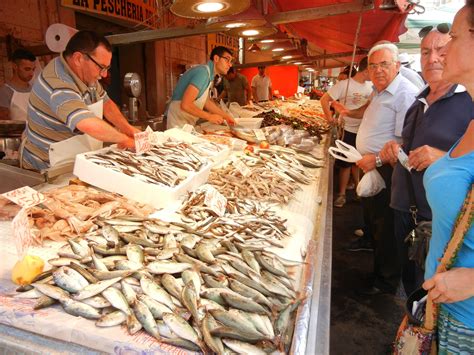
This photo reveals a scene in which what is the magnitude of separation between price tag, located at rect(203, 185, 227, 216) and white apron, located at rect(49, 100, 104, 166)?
1102 mm

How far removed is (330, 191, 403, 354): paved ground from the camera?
3.12 meters

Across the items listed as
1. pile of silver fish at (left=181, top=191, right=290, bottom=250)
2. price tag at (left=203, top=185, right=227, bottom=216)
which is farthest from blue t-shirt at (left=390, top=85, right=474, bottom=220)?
price tag at (left=203, top=185, right=227, bottom=216)

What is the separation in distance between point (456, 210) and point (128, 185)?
76.4 inches

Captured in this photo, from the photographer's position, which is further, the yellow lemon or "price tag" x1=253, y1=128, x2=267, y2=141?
"price tag" x1=253, y1=128, x2=267, y2=141

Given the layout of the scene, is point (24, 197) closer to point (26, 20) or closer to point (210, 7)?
point (210, 7)

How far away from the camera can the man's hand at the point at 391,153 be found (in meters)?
3.02

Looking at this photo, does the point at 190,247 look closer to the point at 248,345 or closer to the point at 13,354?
the point at 248,345

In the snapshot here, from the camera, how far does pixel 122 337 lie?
3.89 ft

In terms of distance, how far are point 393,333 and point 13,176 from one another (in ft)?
11.5

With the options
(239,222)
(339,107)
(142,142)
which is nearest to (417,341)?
(239,222)

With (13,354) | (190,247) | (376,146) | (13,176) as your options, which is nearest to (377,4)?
(376,146)

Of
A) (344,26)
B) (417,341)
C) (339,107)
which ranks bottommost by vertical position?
(417,341)

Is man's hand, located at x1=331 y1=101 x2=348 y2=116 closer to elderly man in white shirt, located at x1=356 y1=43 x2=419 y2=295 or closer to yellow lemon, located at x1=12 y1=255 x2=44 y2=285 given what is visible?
elderly man in white shirt, located at x1=356 y1=43 x2=419 y2=295

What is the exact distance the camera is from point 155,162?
286 centimetres
